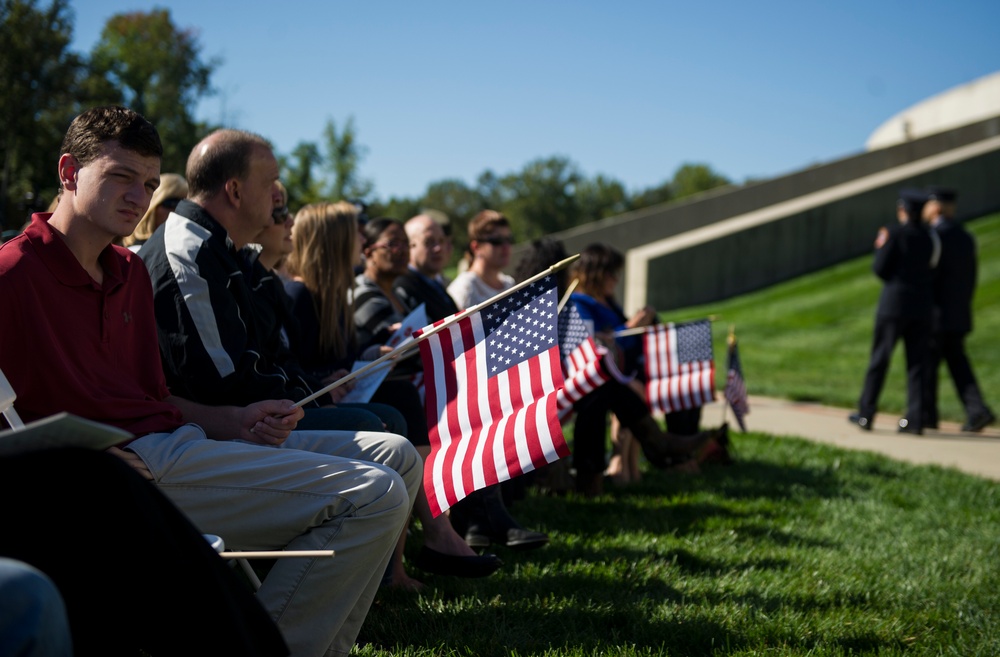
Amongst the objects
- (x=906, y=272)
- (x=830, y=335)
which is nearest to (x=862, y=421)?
(x=906, y=272)

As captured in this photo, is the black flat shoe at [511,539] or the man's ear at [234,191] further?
the black flat shoe at [511,539]

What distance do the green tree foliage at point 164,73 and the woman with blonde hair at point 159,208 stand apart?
2554cm

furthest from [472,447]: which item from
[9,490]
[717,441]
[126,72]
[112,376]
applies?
[126,72]

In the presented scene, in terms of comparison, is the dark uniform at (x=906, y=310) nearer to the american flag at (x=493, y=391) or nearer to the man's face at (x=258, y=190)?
the american flag at (x=493, y=391)

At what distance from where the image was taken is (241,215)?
3.97 m

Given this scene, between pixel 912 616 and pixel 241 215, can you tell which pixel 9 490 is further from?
pixel 912 616

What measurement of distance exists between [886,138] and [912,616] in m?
51.3

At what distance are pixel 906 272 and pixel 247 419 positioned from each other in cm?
892

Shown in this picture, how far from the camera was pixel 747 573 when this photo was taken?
15.8 feet

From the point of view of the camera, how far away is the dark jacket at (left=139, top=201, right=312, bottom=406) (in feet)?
11.7

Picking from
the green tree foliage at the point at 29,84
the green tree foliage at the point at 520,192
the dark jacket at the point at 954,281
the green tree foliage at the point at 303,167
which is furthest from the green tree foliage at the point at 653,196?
the dark jacket at the point at 954,281

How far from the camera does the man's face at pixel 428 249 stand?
21.2 feet

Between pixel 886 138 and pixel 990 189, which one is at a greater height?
pixel 886 138

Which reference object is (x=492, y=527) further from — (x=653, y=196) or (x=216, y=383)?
(x=653, y=196)
